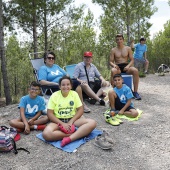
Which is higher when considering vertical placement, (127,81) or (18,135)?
(127,81)

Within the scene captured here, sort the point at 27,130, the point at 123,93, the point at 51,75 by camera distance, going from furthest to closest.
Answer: the point at 51,75
the point at 123,93
the point at 27,130

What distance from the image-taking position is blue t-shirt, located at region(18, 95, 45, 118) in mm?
3770

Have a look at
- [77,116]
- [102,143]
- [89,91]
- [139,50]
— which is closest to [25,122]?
[77,116]

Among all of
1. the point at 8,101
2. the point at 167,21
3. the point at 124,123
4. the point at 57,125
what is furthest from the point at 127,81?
the point at 167,21

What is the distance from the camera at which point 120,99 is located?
4.34 metres

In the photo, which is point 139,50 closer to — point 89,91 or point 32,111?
point 89,91

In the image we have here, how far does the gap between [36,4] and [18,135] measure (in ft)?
19.0

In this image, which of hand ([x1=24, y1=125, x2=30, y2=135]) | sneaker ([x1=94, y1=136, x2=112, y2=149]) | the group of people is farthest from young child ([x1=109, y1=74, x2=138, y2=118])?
hand ([x1=24, y1=125, x2=30, y2=135])

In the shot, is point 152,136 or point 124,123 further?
point 124,123

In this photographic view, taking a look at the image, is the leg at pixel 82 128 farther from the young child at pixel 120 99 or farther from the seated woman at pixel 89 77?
the seated woman at pixel 89 77

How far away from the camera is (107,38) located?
52.6 feet

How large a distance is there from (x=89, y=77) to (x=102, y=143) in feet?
7.41

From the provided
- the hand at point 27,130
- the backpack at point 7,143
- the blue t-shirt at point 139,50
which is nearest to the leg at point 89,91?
the hand at point 27,130

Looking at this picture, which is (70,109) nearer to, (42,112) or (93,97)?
(42,112)
